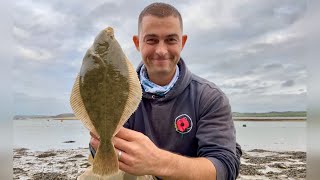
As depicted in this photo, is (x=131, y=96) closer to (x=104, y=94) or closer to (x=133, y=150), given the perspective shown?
(x=104, y=94)

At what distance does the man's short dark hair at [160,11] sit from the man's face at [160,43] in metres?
0.06

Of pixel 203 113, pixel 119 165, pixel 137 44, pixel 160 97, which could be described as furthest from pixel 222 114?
pixel 119 165

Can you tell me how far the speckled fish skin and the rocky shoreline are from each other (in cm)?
1343

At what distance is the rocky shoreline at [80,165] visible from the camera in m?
16.4

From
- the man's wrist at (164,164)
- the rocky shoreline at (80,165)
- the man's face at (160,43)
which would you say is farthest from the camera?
the rocky shoreline at (80,165)

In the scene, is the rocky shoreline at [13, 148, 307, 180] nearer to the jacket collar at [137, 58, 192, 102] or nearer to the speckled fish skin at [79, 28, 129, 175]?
the jacket collar at [137, 58, 192, 102]

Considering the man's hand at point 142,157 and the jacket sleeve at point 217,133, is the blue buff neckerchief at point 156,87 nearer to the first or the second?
the jacket sleeve at point 217,133

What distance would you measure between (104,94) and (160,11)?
6.93 ft

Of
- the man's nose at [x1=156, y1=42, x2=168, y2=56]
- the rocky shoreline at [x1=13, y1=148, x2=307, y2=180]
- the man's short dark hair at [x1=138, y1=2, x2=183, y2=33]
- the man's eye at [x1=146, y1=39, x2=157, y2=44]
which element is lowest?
the rocky shoreline at [x1=13, y1=148, x2=307, y2=180]

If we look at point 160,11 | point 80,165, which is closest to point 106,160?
point 160,11

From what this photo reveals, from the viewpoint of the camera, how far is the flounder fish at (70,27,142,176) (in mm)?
2893

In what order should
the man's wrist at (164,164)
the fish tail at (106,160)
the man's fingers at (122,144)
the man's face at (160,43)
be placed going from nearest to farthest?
the fish tail at (106,160) → the man's fingers at (122,144) → the man's wrist at (164,164) → the man's face at (160,43)

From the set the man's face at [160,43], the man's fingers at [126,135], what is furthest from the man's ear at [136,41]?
the man's fingers at [126,135]

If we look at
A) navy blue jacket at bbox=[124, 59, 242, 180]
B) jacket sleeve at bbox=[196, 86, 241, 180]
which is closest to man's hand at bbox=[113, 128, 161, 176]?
jacket sleeve at bbox=[196, 86, 241, 180]
